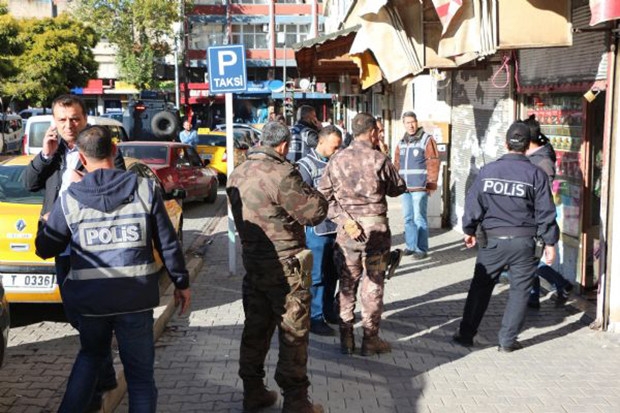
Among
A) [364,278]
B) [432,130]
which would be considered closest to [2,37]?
[432,130]

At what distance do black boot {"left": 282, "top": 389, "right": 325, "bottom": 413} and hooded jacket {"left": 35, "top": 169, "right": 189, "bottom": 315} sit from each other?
1.16 meters

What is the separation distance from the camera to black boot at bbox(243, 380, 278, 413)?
15.2 ft

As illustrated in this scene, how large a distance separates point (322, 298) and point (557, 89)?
11.3 feet

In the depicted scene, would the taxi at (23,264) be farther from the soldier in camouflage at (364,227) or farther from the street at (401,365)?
the soldier in camouflage at (364,227)

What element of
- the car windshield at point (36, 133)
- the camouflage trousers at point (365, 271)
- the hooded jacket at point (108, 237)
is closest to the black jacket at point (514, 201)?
the camouflage trousers at point (365, 271)

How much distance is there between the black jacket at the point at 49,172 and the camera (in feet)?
14.9

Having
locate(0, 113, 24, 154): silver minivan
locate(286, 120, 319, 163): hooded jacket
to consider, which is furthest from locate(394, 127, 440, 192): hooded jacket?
locate(0, 113, 24, 154): silver minivan

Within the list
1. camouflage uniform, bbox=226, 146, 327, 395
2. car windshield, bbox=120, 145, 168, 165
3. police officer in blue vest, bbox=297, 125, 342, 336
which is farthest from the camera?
car windshield, bbox=120, 145, 168, 165

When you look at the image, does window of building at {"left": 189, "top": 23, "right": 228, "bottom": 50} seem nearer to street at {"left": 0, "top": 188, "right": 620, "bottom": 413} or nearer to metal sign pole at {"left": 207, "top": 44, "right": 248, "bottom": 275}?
metal sign pole at {"left": 207, "top": 44, "right": 248, "bottom": 275}

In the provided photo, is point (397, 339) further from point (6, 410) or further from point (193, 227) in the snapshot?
point (193, 227)

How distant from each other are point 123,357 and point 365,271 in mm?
2376

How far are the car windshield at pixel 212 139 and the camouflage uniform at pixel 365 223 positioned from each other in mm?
15804

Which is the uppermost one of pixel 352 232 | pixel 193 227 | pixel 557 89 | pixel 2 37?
pixel 2 37

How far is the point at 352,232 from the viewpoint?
18.1 ft
